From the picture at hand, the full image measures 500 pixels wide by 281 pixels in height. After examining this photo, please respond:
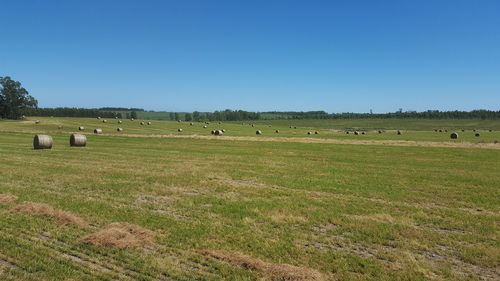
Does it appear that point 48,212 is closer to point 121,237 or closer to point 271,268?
point 121,237

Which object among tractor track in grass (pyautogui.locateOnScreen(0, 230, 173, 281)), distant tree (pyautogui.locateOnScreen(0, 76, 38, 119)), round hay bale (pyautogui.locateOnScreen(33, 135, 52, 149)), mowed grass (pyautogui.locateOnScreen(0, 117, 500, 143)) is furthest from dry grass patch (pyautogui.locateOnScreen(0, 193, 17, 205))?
distant tree (pyautogui.locateOnScreen(0, 76, 38, 119))

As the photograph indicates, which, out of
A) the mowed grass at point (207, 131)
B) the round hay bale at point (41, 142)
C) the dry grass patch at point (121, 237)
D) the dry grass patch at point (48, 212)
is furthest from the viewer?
the mowed grass at point (207, 131)

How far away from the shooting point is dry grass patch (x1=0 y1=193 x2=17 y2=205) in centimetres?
1257

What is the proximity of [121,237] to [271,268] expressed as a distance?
13.7 ft

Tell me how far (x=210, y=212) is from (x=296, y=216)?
2.90 meters

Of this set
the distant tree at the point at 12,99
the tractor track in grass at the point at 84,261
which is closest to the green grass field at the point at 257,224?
the tractor track in grass at the point at 84,261

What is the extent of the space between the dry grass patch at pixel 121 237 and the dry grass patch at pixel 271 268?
6.04 feet

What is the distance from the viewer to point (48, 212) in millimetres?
11305

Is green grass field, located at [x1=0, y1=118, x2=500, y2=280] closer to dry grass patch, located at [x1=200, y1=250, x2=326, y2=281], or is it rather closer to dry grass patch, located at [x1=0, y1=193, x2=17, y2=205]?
dry grass patch, located at [x1=200, y1=250, x2=326, y2=281]

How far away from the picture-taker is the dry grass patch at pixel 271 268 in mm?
7250

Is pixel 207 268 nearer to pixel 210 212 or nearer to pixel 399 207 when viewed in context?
pixel 210 212

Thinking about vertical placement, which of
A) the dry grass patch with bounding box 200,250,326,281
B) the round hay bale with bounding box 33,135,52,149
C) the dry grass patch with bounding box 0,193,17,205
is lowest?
the dry grass patch with bounding box 200,250,326,281

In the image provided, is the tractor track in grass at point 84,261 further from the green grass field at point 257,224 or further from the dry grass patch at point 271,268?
the dry grass patch at point 271,268

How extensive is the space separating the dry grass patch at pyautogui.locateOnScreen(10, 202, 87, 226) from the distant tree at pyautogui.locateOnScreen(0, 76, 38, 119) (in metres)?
108
